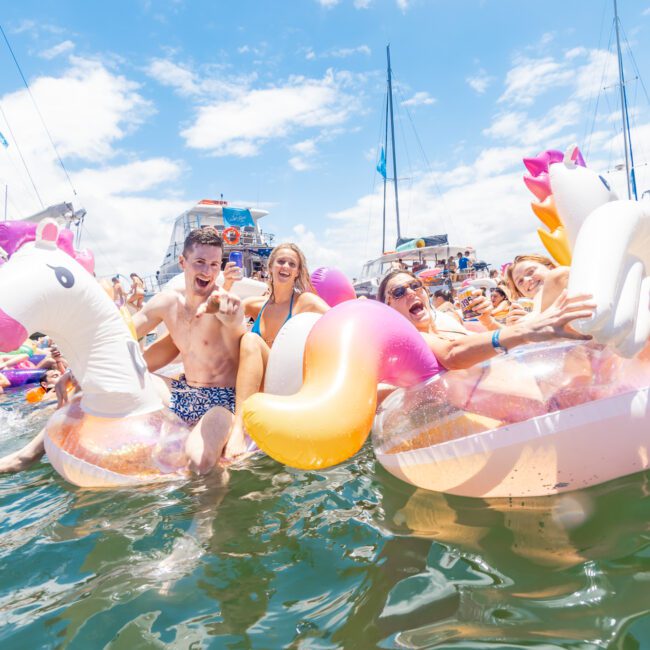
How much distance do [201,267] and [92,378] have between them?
3.36ft

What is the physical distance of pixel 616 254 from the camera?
2.25 metres

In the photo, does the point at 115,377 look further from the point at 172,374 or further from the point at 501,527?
the point at 501,527

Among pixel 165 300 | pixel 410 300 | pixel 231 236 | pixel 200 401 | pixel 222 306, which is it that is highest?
pixel 231 236

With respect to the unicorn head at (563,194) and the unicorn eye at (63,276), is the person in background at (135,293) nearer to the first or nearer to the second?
the unicorn eye at (63,276)

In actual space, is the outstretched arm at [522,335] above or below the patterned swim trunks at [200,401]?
above

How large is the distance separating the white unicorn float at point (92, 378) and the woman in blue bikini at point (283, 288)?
1.17 meters

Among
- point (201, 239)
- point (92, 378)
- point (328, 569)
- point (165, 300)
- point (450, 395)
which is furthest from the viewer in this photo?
point (165, 300)

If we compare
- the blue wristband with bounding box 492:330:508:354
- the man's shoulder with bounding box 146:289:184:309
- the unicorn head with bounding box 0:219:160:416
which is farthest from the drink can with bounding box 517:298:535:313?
the unicorn head with bounding box 0:219:160:416

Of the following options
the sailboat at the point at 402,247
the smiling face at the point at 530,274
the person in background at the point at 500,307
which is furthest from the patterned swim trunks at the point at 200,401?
the sailboat at the point at 402,247

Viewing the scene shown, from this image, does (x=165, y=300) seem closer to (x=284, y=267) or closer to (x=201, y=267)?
(x=201, y=267)

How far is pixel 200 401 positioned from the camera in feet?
11.6

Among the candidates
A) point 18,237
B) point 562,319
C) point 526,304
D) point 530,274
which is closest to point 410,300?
point 562,319

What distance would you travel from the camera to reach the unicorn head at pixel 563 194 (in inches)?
115

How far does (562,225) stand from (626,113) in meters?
22.0
